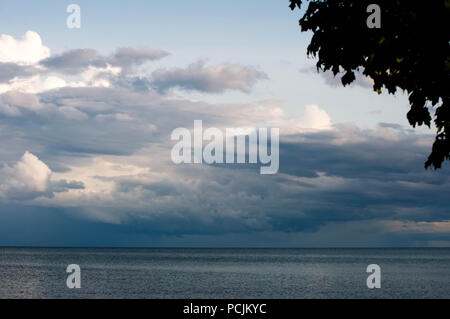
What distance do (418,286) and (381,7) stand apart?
61.7 metres

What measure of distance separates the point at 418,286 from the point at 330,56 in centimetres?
6071

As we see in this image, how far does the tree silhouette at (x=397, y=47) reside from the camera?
36.3 ft

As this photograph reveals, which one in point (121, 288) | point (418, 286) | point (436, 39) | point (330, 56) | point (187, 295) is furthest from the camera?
point (418, 286)

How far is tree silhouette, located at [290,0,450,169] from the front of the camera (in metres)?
11.1

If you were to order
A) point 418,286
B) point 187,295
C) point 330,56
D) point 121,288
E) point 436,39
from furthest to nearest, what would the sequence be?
point 418,286
point 121,288
point 187,295
point 330,56
point 436,39

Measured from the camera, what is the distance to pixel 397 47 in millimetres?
11273
